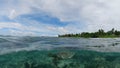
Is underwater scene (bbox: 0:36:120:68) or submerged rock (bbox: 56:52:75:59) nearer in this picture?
underwater scene (bbox: 0:36:120:68)

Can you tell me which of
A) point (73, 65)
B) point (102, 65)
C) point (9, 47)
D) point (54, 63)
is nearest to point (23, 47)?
point (9, 47)

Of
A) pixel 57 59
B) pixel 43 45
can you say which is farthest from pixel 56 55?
pixel 43 45

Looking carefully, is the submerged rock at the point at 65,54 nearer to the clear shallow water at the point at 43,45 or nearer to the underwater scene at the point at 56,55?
the underwater scene at the point at 56,55

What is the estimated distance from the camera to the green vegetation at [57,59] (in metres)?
23.0

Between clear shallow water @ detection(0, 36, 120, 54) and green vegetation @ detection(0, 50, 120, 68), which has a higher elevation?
clear shallow water @ detection(0, 36, 120, 54)

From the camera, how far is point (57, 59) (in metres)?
22.9

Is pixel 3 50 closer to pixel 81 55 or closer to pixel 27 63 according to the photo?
pixel 27 63

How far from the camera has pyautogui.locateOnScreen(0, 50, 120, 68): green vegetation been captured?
906 inches

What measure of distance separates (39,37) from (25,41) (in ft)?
7.79

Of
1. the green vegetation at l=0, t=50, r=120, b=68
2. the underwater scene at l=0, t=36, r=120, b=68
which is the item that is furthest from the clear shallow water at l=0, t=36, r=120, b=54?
the green vegetation at l=0, t=50, r=120, b=68

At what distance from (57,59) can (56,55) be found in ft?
2.18

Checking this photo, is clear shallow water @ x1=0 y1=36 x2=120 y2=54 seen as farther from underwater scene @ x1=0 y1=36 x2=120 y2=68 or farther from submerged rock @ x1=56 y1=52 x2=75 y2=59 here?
submerged rock @ x1=56 y1=52 x2=75 y2=59

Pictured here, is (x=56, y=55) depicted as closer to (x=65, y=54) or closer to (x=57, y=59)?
(x=57, y=59)

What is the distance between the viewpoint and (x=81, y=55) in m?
23.8
